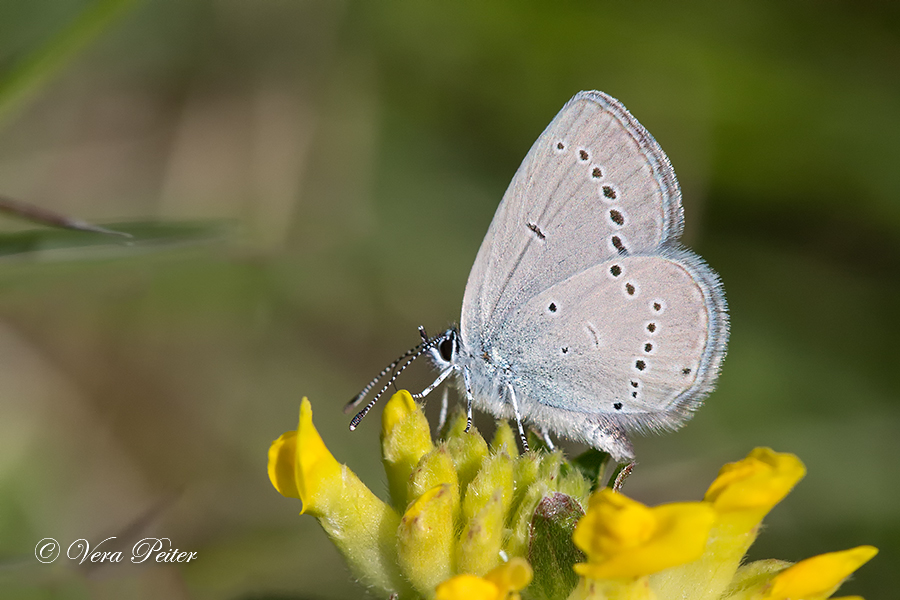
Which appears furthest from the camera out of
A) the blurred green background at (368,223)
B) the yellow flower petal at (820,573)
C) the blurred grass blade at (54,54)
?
the blurred green background at (368,223)

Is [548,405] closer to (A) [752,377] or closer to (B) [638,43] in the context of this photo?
(A) [752,377]

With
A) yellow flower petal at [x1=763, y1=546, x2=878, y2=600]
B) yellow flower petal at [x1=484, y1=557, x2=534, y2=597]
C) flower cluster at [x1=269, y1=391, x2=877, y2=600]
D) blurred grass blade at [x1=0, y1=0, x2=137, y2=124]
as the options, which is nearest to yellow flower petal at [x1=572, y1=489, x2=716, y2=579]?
flower cluster at [x1=269, y1=391, x2=877, y2=600]

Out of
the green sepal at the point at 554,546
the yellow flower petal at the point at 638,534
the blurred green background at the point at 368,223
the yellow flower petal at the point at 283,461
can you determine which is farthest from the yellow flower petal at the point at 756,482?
the blurred green background at the point at 368,223

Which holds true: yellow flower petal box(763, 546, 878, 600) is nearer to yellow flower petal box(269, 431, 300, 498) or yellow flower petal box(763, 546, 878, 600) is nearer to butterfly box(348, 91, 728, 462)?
butterfly box(348, 91, 728, 462)

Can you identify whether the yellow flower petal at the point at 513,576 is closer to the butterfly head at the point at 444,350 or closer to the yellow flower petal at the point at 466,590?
the yellow flower petal at the point at 466,590

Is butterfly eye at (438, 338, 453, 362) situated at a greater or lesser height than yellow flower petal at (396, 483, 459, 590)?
greater

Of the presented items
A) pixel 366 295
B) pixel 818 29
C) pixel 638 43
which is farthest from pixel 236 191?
pixel 818 29
